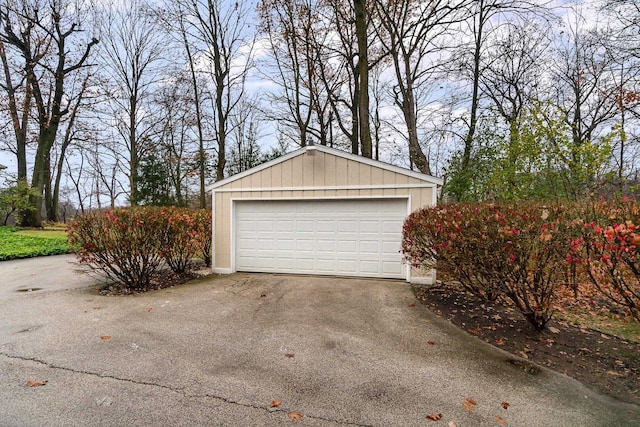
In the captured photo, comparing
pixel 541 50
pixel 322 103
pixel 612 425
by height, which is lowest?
pixel 612 425

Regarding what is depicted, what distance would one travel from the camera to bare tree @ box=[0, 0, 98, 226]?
14.6 meters

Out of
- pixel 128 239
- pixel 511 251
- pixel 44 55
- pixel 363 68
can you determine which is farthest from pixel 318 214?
pixel 44 55

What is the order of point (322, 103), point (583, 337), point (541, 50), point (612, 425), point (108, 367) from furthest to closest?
point (322, 103), point (541, 50), point (583, 337), point (108, 367), point (612, 425)

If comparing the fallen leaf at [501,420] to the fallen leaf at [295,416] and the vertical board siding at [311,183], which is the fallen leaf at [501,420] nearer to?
the fallen leaf at [295,416]

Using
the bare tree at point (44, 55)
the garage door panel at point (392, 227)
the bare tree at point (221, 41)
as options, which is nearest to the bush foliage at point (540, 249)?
the garage door panel at point (392, 227)

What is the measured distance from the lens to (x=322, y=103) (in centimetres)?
1506

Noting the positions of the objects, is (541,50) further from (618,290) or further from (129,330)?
(129,330)

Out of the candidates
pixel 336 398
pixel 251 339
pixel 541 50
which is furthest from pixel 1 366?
pixel 541 50

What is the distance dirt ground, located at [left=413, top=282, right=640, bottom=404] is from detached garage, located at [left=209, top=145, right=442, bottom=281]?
2.13 metres

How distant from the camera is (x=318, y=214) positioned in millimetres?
7527

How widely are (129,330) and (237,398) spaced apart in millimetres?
2282

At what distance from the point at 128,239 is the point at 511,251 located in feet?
20.1

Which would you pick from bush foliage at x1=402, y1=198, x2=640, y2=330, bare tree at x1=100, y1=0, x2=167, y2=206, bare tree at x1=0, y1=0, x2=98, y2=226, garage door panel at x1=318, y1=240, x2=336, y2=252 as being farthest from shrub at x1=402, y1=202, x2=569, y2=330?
bare tree at x1=0, y1=0, x2=98, y2=226

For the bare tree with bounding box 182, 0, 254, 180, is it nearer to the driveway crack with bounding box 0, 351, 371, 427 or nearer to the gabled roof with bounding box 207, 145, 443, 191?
the gabled roof with bounding box 207, 145, 443, 191
